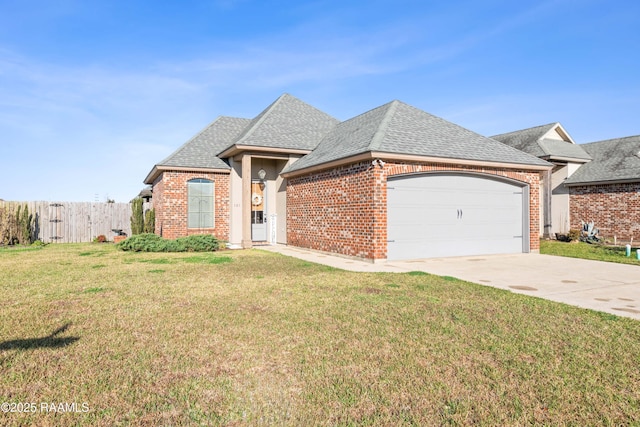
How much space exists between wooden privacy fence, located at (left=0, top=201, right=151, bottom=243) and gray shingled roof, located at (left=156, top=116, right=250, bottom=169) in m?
5.84

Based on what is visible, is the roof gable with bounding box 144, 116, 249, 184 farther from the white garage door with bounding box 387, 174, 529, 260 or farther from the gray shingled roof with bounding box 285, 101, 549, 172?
the white garage door with bounding box 387, 174, 529, 260

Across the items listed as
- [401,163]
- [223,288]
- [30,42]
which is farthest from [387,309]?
[30,42]

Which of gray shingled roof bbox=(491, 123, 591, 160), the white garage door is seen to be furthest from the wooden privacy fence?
gray shingled roof bbox=(491, 123, 591, 160)

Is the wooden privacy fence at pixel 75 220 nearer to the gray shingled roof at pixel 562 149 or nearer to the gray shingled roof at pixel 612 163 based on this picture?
the gray shingled roof at pixel 562 149

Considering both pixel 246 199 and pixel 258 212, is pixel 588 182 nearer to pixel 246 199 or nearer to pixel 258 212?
pixel 258 212

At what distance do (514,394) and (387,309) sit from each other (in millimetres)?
2534

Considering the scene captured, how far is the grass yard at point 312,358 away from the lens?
2670mm

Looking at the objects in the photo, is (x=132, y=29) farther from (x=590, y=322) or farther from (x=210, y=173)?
(x=590, y=322)

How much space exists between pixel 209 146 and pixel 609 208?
19842 millimetres

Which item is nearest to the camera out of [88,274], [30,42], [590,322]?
[590,322]

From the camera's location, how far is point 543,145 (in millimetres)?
21500

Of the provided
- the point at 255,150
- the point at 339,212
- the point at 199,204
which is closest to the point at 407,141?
the point at 339,212

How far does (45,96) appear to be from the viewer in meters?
13.8

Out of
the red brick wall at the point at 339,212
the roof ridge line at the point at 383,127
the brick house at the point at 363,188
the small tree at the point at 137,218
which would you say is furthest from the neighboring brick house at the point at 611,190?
the small tree at the point at 137,218
